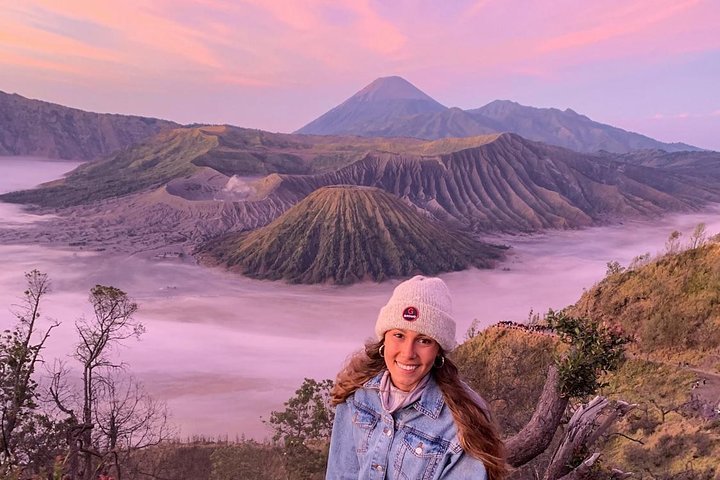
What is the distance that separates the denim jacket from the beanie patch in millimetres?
330

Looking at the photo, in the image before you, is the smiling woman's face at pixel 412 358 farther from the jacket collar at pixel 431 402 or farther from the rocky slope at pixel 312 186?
the rocky slope at pixel 312 186

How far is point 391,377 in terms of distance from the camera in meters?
2.53

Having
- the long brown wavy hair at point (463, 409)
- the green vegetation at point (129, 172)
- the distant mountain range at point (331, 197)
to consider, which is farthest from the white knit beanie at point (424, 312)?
the green vegetation at point (129, 172)

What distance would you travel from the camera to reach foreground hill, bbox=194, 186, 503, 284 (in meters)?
73.3

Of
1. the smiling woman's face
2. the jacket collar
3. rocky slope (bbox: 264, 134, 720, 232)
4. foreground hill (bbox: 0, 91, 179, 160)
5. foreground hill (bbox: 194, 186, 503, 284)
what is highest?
foreground hill (bbox: 0, 91, 179, 160)

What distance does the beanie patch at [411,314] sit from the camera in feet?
8.07

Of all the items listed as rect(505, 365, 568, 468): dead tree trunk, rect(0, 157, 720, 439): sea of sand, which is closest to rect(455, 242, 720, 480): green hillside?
rect(505, 365, 568, 468): dead tree trunk

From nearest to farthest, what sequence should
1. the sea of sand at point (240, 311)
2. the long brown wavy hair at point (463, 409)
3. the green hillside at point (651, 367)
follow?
the long brown wavy hair at point (463, 409)
the green hillside at point (651, 367)
the sea of sand at point (240, 311)

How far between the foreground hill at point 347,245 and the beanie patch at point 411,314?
225 ft

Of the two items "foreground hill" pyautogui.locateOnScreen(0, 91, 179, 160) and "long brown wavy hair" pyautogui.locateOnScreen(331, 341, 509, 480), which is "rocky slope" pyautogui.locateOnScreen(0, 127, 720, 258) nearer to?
"foreground hill" pyautogui.locateOnScreen(0, 91, 179, 160)

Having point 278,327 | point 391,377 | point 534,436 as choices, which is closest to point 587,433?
point 534,436

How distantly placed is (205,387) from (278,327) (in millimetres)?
16317

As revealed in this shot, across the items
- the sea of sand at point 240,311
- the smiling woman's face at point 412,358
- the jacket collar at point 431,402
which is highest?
the smiling woman's face at point 412,358

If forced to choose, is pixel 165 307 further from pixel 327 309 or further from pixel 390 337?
pixel 390 337
